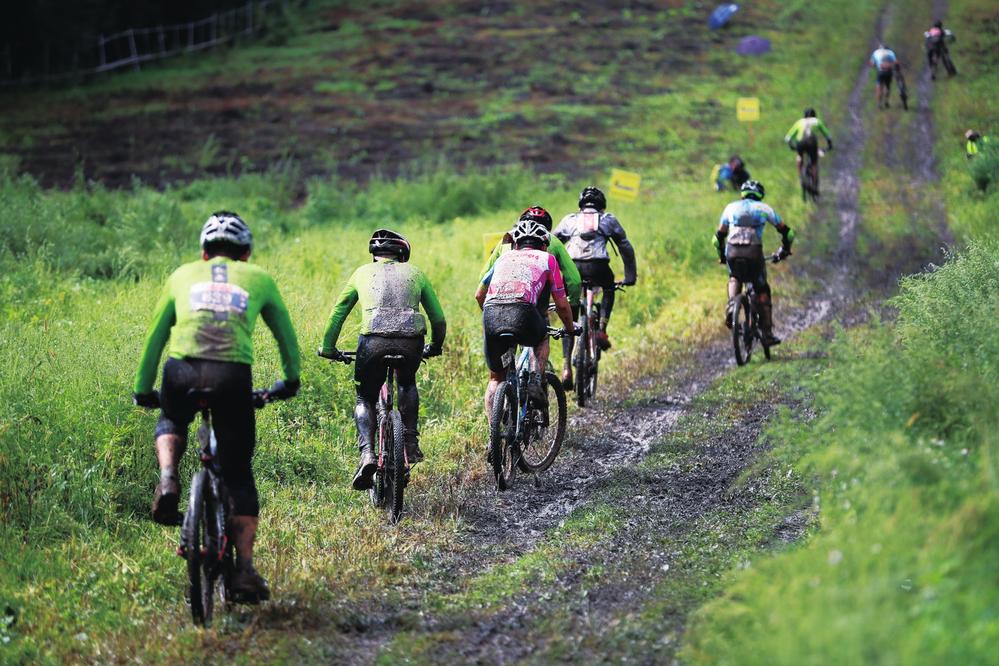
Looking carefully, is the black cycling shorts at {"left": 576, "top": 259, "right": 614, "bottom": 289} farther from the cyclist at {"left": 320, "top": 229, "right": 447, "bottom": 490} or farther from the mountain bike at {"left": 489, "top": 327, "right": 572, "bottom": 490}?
the cyclist at {"left": 320, "top": 229, "right": 447, "bottom": 490}

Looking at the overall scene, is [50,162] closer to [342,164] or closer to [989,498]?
[342,164]

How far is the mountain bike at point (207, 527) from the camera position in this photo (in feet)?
20.1

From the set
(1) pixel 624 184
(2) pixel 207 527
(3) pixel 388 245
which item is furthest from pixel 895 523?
(1) pixel 624 184

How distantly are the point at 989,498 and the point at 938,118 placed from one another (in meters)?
30.9

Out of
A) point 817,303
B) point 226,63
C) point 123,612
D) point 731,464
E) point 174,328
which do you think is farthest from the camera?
point 226,63

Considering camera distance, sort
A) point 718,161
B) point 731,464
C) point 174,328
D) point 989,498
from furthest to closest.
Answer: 1. point 718,161
2. point 731,464
3. point 174,328
4. point 989,498

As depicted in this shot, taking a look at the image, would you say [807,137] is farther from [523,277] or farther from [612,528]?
[612,528]

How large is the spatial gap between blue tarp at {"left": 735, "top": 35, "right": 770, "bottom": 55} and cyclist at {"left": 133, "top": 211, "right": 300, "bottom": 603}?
143 ft

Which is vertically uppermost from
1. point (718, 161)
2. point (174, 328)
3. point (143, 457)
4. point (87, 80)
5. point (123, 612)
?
point (87, 80)

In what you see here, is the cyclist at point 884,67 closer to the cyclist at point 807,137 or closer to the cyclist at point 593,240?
the cyclist at point 807,137

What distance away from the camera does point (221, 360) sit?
20.2 feet

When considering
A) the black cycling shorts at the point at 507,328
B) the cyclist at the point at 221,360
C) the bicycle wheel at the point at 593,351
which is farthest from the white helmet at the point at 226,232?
the bicycle wheel at the point at 593,351

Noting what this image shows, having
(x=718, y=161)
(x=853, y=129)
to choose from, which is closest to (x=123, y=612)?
(x=718, y=161)

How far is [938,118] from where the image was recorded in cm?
3322
